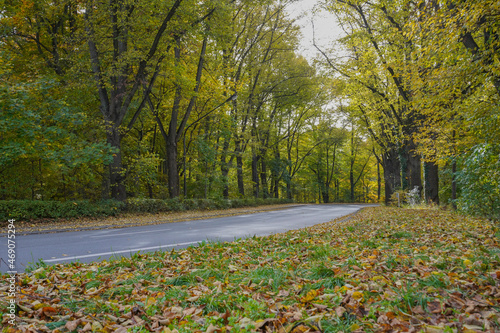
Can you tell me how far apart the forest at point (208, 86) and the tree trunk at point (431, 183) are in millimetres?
65

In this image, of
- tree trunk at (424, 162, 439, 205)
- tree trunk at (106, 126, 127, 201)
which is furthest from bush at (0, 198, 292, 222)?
tree trunk at (424, 162, 439, 205)

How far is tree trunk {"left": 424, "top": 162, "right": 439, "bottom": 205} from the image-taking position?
1545cm

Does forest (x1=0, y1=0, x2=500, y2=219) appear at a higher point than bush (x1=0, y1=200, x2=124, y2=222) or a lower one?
higher

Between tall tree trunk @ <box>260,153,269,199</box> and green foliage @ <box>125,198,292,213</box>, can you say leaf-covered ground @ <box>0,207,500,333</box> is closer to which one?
green foliage @ <box>125,198,292,213</box>

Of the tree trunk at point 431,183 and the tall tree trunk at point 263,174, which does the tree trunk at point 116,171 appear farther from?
the tall tree trunk at point 263,174

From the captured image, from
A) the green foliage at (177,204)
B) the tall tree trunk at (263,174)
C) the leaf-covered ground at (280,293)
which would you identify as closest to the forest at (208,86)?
the green foliage at (177,204)

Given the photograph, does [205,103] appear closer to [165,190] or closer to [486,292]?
[165,190]

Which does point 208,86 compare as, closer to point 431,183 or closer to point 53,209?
point 53,209

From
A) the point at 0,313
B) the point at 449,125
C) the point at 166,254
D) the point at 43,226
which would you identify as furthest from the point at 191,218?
the point at 0,313

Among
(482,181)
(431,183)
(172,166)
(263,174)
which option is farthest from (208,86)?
(263,174)

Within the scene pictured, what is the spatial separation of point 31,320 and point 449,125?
423 inches

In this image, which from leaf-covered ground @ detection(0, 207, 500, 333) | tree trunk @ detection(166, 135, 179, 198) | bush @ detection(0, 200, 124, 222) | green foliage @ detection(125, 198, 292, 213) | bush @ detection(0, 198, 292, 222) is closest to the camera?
leaf-covered ground @ detection(0, 207, 500, 333)

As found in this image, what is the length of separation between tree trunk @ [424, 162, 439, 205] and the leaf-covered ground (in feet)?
37.6

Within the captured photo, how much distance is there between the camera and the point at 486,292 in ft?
9.57
